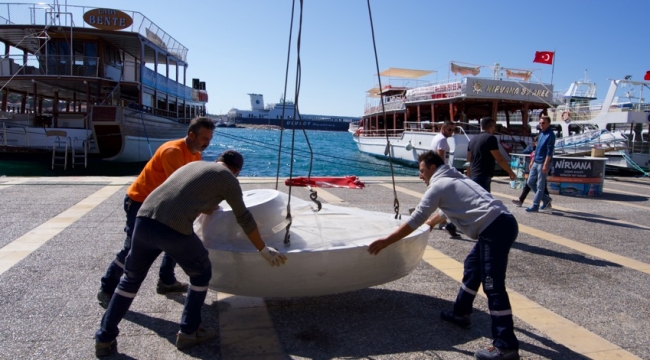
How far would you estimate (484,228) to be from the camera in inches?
128

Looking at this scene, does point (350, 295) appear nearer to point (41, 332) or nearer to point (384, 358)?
point (384, 358)

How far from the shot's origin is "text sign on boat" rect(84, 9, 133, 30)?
22688mm

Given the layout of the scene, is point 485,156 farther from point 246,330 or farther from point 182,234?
point 182,234

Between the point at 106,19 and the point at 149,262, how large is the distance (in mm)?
23590

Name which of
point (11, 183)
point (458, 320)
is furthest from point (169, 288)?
point (11, 183)

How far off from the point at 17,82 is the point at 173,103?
373 inches

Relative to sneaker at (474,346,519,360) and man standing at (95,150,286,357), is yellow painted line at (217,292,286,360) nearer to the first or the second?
man standing at (95,150,286,357)

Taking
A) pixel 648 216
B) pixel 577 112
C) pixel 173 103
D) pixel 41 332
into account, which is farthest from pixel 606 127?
pixel 41 332

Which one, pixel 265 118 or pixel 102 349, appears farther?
pixel 265 118

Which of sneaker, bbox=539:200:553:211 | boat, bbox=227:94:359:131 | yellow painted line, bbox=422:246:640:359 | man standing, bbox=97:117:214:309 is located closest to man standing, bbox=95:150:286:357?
man standing, bbox=97:117:214:309

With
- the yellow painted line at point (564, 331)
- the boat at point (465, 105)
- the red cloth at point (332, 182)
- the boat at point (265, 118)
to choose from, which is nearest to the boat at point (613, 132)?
the boat at point (465, 105)

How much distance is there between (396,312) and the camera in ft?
12.9

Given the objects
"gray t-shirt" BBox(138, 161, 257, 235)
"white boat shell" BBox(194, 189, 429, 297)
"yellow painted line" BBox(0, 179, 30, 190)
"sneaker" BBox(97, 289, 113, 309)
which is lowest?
"sneaker" BBox(97, 289, 113, 309)

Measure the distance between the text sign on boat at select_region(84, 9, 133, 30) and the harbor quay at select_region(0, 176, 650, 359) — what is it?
62.0 ft
